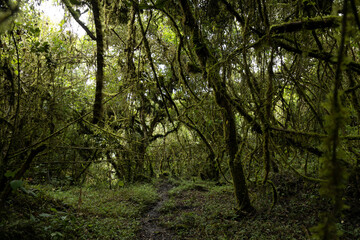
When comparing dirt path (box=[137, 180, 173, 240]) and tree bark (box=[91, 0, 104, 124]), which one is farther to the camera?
dirt path (box=[137, 180, 173, 240])

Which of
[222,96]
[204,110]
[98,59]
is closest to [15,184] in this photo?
[98,59]

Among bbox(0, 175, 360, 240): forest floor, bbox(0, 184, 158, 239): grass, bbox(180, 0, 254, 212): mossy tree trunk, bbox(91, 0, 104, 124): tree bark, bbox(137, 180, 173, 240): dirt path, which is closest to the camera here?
bbox(0, 184, 158, 239): grass

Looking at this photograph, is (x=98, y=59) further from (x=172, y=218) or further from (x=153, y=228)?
(x=172, y=218)

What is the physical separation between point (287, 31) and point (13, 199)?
185 inches

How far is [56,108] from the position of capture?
423 cm

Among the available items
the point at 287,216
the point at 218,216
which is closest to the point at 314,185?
the point at 287,216

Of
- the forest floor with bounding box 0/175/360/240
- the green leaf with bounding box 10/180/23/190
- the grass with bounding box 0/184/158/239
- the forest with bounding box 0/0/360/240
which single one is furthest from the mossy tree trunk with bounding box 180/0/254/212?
the green leaf with bounding box 10/180/23/190

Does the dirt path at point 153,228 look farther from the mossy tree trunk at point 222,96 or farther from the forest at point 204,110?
the mossy tree trunk at point 222,96

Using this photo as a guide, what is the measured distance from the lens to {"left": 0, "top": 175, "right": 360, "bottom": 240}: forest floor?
10.5 ft

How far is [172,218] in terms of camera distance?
568cm

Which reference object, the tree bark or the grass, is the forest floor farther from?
the tree bark

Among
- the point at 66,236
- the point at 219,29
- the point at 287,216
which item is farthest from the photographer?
the point at 287,216

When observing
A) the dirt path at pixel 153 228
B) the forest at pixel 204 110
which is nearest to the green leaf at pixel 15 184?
the forest at pixel 204 110

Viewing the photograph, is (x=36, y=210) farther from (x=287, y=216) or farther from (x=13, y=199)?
(x=287, y=216)
